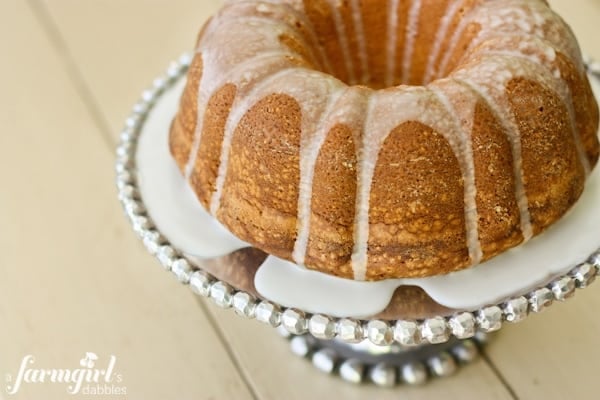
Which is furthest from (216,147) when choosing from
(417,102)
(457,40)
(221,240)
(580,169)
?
(580,169)

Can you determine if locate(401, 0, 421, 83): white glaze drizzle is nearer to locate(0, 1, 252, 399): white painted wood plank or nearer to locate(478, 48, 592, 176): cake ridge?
locate(478, 48, 592, 176): cake ridge

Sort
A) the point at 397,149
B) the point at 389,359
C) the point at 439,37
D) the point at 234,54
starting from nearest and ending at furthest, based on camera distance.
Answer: the point at 397,149 < the point at 234,54 < the point at 439,37 < the point at 389,359

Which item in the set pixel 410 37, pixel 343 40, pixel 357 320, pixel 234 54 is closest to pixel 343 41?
pixel 343 40

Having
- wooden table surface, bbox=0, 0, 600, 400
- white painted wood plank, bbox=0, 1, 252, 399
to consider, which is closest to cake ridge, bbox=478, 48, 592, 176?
wooden table surface, bbox=0, 0, 600, 400

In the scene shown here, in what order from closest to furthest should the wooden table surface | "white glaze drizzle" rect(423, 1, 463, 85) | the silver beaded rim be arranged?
the silver beaded rim, "white glaze drizzle" rect(423, 1, 463, 85), the wooden table surface

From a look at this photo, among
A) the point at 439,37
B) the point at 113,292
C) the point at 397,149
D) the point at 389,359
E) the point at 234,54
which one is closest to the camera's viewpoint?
the point at 397,149

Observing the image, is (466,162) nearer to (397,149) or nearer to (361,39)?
(397,149)

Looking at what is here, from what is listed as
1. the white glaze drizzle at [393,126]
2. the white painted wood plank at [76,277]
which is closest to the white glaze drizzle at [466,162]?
the white glaze drizzle at [393,126]

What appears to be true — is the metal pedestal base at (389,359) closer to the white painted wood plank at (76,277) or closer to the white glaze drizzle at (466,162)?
the white painted wood plank at (76,277)
